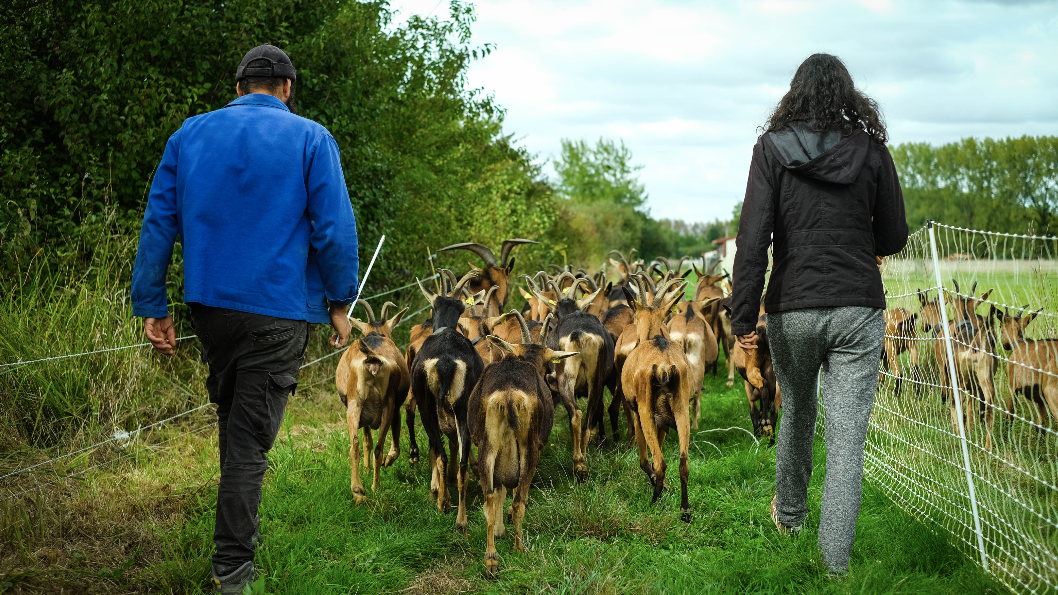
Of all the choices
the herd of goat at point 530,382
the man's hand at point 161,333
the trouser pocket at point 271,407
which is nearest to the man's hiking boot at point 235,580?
the trouser pocket at point 271,407

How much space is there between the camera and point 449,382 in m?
5.83

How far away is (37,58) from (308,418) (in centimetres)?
476

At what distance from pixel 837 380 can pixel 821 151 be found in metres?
1.16

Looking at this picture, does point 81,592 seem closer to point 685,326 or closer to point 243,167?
point 243,167

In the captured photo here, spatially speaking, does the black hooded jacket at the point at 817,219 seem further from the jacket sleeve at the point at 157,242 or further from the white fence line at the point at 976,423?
the jacket sleeve at the point at 157,242

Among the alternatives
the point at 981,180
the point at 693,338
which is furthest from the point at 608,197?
the point at 693,338

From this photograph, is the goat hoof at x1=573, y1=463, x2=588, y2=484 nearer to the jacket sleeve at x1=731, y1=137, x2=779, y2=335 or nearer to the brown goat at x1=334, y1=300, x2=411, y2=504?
the brown goat at x1=334, y1=300, x2=411, y2=504

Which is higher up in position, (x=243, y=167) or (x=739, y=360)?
(x=243, y=167)

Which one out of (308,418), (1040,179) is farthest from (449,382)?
(1040,179)

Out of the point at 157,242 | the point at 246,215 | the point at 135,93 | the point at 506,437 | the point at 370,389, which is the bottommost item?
the point at 506,437

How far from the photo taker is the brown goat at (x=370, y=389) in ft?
20.3

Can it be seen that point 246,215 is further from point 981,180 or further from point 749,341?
point 981,180

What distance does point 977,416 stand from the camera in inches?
202

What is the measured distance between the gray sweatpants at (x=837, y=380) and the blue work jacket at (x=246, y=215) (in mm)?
2313
